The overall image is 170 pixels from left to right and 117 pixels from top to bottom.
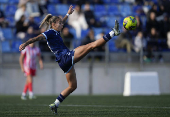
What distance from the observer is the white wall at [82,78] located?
14.2 meters

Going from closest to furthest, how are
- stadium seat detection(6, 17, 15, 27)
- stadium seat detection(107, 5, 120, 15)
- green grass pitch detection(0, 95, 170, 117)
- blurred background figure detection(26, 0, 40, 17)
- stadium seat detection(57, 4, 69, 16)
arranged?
green grass pitch detection(0, 95, 170, 117), stadium seat detection(6, 17, 15, 27), blurred background figure detection(26, 0, 40, 17), stadium seat detection(57, 4, 69, 16), stadium seat detection(107, 5, 120, 15)

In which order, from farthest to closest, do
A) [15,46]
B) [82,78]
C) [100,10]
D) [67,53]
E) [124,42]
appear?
[100,10] → [124,42] → [82,78] → [15,46] → [67,53]

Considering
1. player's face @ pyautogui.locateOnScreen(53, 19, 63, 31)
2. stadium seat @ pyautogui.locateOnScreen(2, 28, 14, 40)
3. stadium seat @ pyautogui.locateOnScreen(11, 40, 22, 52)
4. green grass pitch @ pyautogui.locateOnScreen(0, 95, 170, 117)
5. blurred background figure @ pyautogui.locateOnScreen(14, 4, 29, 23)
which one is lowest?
green grass pitch @ pyautogui.locateOnScreen(0, 95, 170, 117)

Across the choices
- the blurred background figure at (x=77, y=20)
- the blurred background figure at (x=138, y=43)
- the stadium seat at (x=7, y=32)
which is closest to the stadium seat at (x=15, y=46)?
the stadium seat at (x=7, y=32)

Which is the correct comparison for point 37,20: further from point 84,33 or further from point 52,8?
point 84,33

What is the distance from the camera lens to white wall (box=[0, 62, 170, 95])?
14.2m

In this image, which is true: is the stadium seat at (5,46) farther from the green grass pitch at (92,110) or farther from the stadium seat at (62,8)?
the green grass pitch at (92,110)

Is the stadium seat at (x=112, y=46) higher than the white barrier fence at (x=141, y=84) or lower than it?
higher

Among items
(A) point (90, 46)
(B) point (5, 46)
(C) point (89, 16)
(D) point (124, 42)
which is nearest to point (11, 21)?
(B) point (5, 46)

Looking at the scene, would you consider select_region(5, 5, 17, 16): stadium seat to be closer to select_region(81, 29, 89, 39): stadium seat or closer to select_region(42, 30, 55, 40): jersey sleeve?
select_region(81, 29, 89, 39): stadium seat

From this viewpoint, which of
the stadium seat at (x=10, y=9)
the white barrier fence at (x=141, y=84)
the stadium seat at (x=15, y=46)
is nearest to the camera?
the white barrier fence at (x=141, y=84)

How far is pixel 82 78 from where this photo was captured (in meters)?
14.4

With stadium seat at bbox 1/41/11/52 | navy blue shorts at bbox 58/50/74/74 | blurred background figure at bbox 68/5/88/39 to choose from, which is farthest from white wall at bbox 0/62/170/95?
navy blue shorts at bbox 58/50/74/74

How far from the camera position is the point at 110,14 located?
17.4 meters
